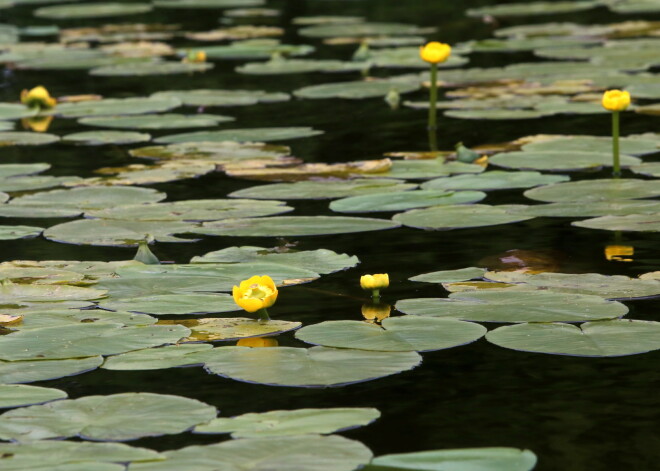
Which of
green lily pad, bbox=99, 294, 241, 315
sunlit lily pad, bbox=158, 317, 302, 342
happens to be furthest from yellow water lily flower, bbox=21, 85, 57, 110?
sunlit lily pad, bbox=158, 317, 302, 342

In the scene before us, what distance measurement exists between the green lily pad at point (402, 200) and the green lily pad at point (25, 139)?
162 cm

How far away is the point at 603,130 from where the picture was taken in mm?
4754

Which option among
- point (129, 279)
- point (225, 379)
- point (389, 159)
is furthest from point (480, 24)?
point (225, 379)

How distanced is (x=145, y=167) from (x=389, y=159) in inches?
32.0

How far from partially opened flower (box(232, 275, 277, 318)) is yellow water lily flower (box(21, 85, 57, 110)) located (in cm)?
317

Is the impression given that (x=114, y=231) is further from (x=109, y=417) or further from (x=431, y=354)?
(x=109, y=417)

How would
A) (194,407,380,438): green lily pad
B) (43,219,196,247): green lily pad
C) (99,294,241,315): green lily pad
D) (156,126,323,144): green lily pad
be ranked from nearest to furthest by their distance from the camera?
(194,407,380,438): green lily pad → (99,294,241,315): green lily pad → (43,219,196,247): green lily pad → (156,126,323,144): green lily pad

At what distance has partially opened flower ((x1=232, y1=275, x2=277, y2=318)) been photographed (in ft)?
8.30

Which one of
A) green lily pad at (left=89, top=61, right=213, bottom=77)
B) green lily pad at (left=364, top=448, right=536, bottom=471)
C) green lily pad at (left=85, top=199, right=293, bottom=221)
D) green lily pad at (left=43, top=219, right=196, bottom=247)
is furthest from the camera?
green lily pad at (left=89, top=61, right=213, bottom=77)

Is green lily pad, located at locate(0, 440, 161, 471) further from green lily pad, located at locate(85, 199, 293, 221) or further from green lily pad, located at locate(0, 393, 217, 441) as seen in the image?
green lily pad, located at locate(85, 199, 293, 221)

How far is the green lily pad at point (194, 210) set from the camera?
140 inches

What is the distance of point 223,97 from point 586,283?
3192 millimetres

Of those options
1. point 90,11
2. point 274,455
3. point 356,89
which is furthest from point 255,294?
point 90,11

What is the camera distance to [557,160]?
163 inches
